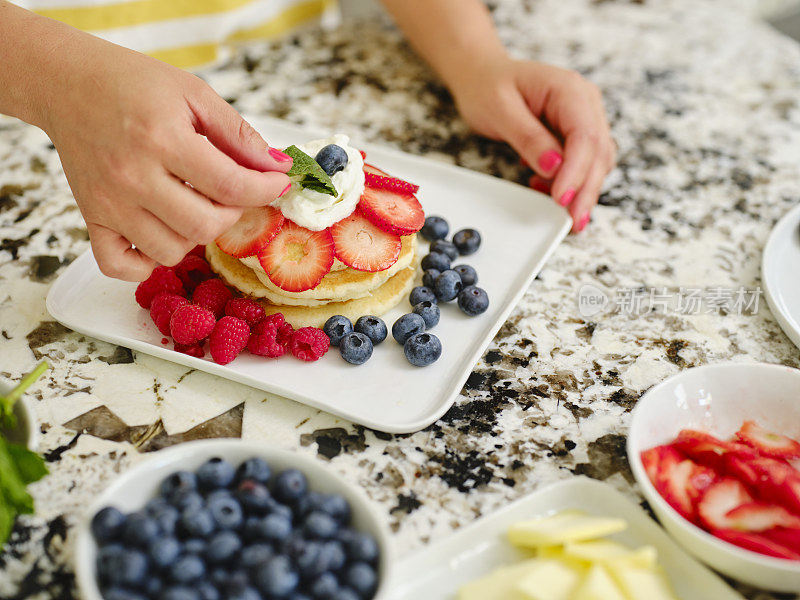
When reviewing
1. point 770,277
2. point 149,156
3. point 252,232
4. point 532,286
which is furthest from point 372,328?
point 770,277

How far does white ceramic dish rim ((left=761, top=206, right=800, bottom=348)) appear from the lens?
1367 millimetres

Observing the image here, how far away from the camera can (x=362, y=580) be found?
85 centimetres

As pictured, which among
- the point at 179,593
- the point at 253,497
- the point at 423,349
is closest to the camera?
the point at 179,593

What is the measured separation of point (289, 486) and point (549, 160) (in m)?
1.09

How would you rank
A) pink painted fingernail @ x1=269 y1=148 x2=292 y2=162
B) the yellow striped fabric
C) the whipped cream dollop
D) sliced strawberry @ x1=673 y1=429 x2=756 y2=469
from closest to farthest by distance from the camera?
sliced strawberry @ x1=673 y1=429 x2=756 y2=469
pink painted fingernail @ x1=269 y1=148 x2=292 y2=162
the whipped cream dollop
the yellow striped fabric

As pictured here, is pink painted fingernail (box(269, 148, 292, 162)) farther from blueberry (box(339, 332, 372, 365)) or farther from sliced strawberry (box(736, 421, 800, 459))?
sliced strawberry (box(736, 421, 800, 459))

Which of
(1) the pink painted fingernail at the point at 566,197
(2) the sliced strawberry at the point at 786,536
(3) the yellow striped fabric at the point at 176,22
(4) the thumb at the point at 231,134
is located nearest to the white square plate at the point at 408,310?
(1) the pink painted fingernail at the point at 566,197

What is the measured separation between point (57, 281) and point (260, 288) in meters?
0.39

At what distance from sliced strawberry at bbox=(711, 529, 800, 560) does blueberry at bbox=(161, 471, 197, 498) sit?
0.70 m

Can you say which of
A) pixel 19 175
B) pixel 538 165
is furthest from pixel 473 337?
pixel 19 175

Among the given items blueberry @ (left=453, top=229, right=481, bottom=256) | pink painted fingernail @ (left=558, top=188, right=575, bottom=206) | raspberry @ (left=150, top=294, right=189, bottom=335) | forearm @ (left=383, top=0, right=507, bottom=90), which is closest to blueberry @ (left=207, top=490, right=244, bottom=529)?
raspberry @ (left=150, top=294, right=189, bottom=335)

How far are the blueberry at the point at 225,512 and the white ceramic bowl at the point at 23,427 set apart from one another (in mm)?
300

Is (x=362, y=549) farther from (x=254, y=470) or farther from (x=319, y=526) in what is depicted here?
(x=254, y=470)

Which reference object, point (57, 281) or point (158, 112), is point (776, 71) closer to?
point (158, 112)
